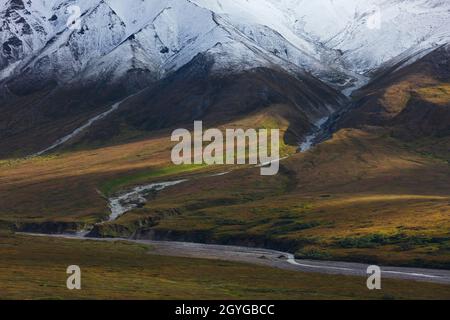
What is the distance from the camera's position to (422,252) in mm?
154000

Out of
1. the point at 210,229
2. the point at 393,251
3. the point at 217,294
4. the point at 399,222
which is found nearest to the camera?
the point at 217,294

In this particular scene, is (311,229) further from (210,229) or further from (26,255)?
(26,255)

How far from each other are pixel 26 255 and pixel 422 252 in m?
70.9

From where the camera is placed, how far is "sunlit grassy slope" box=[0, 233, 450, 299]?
97.5m

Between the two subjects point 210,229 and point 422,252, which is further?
point 210,229

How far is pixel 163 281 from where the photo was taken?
114000 millimetres

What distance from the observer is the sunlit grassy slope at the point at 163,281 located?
97.5 m

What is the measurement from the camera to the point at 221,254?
16838cm

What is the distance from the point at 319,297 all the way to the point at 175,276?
97.6ft
